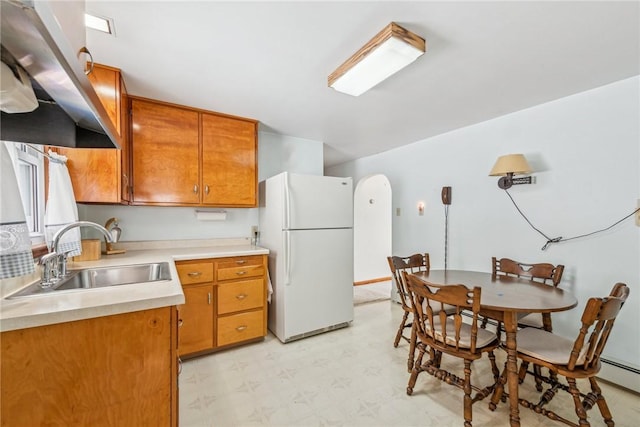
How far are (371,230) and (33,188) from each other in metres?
4.54

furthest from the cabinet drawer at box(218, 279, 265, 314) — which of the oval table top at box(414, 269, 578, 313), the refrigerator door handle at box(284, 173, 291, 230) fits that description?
the oval table top at box(414, 269, 578, 313)

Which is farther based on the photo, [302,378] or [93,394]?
[302,378]

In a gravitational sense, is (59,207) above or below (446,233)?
above

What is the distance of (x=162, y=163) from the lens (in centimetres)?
249

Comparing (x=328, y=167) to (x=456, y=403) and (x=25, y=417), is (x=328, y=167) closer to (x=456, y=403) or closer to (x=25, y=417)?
(x=456, y=403)

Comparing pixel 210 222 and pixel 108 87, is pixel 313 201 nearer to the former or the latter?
pixel 210 222

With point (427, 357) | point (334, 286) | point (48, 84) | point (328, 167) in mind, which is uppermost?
point (328, 167)

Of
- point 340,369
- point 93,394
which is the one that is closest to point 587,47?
point 340,369

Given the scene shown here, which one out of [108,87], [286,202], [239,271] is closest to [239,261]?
[239,271]

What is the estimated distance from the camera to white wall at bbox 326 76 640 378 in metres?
2.05

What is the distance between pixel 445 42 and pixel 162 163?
2.39m

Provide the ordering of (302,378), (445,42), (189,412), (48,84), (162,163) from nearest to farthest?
(48,84) < (445,42) < (189,412) < (302,378) < (162,163)

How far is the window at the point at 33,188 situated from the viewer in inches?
62.9

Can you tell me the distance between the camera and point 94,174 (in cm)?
204
